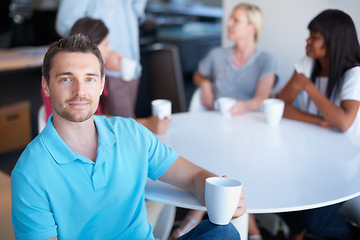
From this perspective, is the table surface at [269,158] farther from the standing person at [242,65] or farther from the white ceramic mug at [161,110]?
the standing person at [242,65]

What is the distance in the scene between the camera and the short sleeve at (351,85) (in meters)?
1.89

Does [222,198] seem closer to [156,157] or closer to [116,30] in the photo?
[156,157]

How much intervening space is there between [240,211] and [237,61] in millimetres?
1640

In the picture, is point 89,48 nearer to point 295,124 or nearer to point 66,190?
point 66,190

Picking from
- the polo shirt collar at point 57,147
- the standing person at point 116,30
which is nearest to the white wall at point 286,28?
the standing person at point 116,30

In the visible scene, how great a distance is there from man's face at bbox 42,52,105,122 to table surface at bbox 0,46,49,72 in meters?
2.33

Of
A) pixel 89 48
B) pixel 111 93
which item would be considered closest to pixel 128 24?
pixel 111 93

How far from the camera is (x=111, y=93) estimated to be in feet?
8.10

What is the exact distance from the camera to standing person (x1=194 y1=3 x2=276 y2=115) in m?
2.64

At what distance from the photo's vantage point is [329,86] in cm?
203

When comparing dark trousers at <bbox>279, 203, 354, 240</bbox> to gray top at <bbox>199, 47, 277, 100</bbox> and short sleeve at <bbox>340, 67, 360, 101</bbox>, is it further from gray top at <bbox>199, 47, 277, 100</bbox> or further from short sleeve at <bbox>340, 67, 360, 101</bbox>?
gray top at <bbox>199, 47, 277, 100</bbox>

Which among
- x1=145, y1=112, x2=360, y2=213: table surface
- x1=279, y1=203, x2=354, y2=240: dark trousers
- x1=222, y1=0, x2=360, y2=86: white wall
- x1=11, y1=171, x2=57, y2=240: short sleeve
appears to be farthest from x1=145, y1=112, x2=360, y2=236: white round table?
x1=222, y1=0, x2=360, y2=86: white wall

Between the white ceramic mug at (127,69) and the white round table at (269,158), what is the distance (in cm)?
43

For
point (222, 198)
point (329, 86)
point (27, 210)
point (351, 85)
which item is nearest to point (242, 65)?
point (329, 86)
